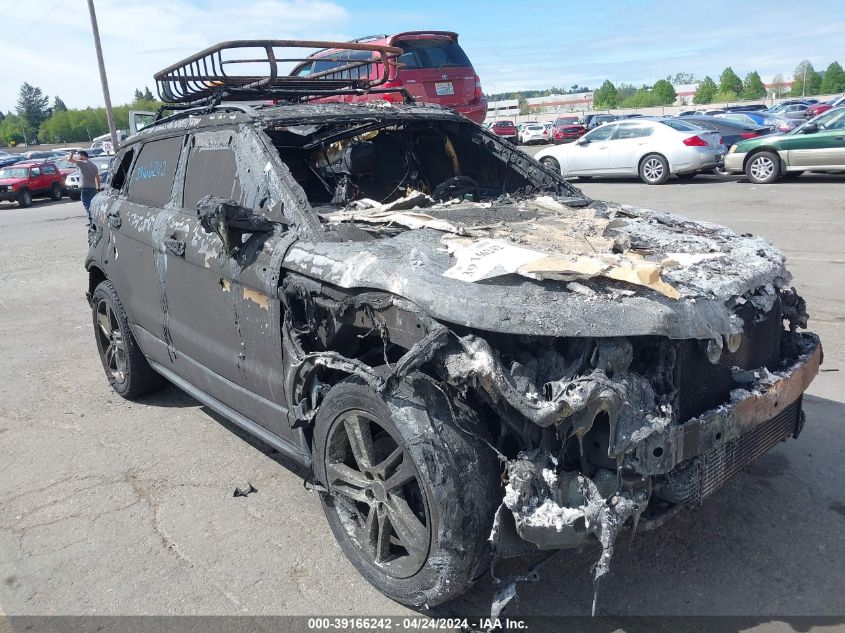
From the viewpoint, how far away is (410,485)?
2.76m

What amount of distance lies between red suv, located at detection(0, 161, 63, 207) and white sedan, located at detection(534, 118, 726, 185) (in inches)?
694

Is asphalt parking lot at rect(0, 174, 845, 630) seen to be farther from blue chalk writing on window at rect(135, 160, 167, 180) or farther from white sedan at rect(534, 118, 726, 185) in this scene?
white sedan at rect(534, 118, 726, 185)

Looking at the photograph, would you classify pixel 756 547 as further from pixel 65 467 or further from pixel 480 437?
pixel 65 467

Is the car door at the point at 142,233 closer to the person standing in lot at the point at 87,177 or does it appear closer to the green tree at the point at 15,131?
the person standing in lot at the point at 87,177

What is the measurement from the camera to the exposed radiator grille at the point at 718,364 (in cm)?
256

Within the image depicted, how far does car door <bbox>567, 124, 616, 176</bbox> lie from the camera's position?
17.0 metres

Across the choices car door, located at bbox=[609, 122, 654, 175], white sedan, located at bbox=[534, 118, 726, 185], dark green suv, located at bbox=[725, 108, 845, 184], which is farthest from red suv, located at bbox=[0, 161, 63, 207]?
dark green suv, located at bbox=[725, 108, 845, 184]

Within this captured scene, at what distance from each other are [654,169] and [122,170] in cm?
1341

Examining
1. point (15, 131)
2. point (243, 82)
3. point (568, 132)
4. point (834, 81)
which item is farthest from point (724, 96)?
point (15, 131)

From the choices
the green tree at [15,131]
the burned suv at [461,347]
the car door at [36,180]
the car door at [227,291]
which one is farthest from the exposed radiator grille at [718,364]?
the green tree at [15,131]

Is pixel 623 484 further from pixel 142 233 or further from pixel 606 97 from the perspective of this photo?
pixel 606 97

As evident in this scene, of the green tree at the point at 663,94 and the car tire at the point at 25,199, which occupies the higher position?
the green tree at the point at 663,94

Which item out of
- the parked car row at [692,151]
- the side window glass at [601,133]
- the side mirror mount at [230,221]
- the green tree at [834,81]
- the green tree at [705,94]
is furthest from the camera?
the green tree at [705,94]

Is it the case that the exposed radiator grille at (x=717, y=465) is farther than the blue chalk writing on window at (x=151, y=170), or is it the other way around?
the blue chalk writing on window at (x=151, y=170)
